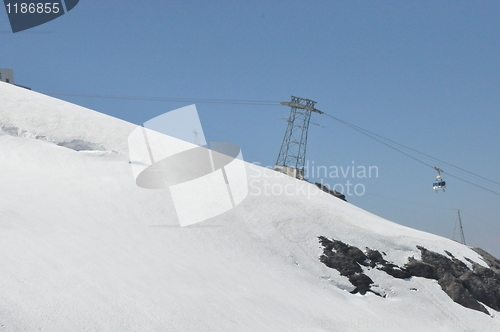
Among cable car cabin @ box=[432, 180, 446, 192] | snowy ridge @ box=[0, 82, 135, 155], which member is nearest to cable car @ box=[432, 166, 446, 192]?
cable car cabin @ box=[432, 180, 446, 192]

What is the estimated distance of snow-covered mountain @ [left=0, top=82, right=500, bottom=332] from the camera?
866 cm

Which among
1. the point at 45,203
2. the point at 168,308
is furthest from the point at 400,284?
the point at 45,203

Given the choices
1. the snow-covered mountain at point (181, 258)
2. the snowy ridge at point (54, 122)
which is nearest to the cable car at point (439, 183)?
the snow-covered mountain at point (181, 258)

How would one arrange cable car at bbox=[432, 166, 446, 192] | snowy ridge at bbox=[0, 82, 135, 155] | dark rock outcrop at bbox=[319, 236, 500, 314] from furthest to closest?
1. cable car at bbox=[432, 166, 446, 192]
2. snowy ridge at bbox=[0, 82, 135, 155]
3. dark rock outcrop at bbox=[319, 236, 500, 314]

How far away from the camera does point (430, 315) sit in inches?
535

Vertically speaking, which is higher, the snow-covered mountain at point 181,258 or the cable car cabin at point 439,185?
the snow-covered mountain at point 181,258

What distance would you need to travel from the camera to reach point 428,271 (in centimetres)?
1566

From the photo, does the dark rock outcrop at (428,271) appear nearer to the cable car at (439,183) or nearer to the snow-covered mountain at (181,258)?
the snow-covered mountain at (181,258)

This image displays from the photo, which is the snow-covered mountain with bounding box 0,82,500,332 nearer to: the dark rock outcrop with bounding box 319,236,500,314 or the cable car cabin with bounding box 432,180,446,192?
the dark rock outcrop with bounding box 319,236,500,314

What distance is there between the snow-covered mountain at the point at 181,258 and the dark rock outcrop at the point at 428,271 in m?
0.05

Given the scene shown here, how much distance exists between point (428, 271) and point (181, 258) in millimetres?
9975

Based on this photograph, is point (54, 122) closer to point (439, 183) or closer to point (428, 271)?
point (428, 271)

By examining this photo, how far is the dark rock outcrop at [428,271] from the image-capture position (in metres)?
14.5

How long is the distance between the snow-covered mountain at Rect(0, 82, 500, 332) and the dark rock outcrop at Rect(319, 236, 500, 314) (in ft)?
0.16
